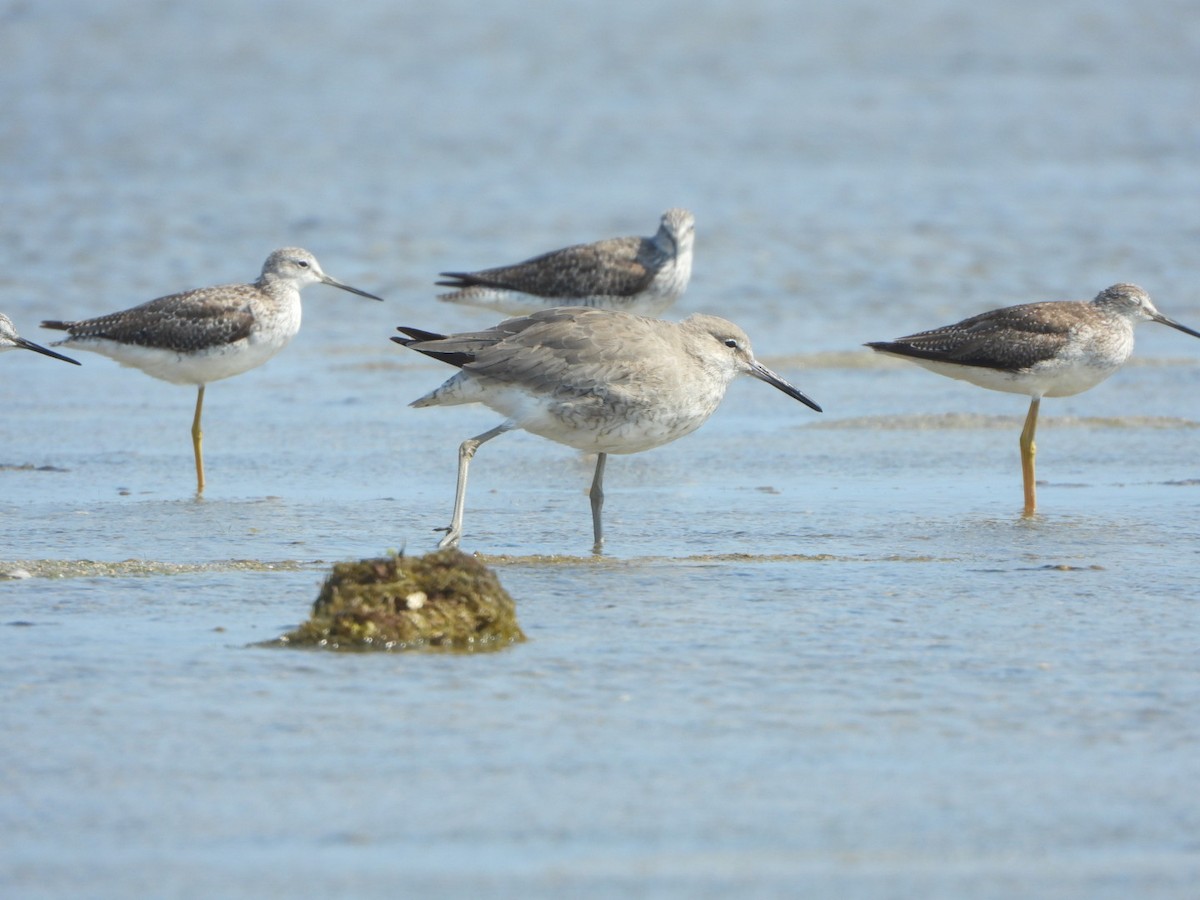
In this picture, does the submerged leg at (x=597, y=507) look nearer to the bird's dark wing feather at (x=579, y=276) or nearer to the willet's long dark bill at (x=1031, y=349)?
the willet's long dark bill at (x=1031, y=349)

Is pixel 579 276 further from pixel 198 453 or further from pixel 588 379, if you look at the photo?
pixel 588 379

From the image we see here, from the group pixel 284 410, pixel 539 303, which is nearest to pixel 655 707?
pixel 284 410

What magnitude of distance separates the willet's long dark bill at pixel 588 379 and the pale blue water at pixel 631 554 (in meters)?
0.45

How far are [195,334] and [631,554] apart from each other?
357 cm

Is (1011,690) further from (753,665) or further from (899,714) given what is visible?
(753,665)

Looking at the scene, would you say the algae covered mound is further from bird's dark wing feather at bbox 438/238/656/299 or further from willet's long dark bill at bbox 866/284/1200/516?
bird's dark wing feather at bbox 438/238/656/299

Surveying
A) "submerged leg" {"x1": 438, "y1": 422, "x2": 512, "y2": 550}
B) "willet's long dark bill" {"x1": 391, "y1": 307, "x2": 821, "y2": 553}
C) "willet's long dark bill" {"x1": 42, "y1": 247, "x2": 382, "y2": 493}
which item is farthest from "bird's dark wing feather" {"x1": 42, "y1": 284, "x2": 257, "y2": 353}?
"submerged leg" {"x1": 438, "y1": 422, "x2": 512, "y2": 550}

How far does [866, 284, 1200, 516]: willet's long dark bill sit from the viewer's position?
834cm

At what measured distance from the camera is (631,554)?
673 cm

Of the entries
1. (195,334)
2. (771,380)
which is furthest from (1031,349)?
(195,334)

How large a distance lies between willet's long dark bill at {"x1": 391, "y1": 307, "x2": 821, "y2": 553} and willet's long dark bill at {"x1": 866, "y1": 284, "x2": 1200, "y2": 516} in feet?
5.66

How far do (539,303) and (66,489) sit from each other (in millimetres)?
4340

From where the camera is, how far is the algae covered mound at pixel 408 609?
5098 mm

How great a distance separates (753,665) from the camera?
502 cm
